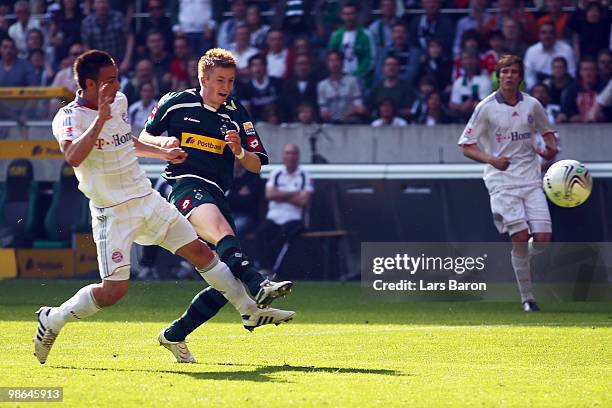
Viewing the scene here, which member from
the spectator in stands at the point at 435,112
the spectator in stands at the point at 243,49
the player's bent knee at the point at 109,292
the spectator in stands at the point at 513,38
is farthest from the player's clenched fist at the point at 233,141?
the spectator in stands at the point at 243,49

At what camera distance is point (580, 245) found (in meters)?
15.6

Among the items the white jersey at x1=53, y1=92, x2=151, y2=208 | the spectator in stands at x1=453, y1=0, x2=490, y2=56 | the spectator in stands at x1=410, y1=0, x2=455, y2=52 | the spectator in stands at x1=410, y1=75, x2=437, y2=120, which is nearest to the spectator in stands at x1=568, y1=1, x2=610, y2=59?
the spectator in stands at x1=453, y1=0, x2=490, y2=56

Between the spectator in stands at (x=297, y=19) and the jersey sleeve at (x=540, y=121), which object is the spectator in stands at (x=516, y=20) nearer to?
the spectator in stands at (x=297, y=19)

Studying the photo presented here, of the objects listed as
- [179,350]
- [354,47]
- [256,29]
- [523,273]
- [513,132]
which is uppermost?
[256,29]

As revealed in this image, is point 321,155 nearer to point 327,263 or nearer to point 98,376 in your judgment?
point 327,263

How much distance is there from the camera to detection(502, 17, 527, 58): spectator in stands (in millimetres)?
18297

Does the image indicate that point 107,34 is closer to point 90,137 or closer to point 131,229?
point 131,229

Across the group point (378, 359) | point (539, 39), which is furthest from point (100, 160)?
point (539, 39)

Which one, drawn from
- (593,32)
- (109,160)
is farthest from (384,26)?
(109,160)

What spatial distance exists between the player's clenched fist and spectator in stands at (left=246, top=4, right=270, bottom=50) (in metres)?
11.4

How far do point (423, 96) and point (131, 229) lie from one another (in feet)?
34.6

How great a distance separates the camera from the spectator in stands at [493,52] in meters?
18.0

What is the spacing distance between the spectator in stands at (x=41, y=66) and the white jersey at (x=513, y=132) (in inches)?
373

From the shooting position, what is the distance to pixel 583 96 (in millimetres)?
17250
